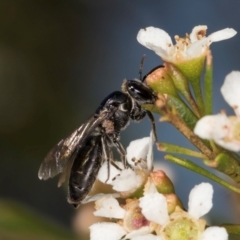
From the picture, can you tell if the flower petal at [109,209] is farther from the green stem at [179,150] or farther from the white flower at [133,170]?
the green stem at [179,150]

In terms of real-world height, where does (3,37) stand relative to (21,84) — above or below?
above

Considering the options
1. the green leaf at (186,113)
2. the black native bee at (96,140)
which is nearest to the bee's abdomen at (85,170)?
the black native bee at (96,140)

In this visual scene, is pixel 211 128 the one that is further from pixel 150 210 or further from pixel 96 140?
pixel 96 140

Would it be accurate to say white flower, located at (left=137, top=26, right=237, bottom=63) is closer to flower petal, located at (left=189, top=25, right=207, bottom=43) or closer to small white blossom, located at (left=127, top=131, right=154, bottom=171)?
flower petal, located at (left=189, top=25, right=207, bottom=43)

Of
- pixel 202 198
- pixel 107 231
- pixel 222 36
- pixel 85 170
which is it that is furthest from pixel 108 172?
pixel 222 36

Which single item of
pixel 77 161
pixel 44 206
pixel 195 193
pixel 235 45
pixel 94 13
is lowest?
pixel 195 193

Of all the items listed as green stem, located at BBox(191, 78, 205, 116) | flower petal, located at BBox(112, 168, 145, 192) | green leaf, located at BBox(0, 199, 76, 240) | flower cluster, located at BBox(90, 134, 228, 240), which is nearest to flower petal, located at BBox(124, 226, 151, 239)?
flower cluster, located at BBox(90, 134, 228, 240)

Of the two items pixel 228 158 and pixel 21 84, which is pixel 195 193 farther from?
pixel 21 84

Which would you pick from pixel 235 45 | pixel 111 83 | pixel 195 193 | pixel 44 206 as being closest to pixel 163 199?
pixel 195 193
